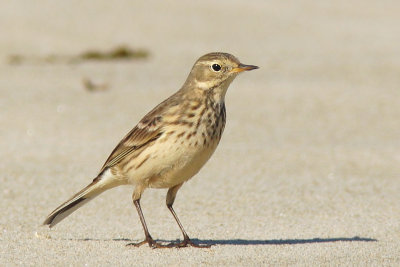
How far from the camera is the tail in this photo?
6797 mm

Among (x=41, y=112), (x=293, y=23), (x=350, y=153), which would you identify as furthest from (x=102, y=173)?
(x=293, y=23)

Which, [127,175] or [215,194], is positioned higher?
[127,175]

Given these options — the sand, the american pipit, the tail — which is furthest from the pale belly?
the sand

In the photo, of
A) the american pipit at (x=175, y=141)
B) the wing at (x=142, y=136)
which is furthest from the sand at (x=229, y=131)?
the wing at (x=142, y=136)

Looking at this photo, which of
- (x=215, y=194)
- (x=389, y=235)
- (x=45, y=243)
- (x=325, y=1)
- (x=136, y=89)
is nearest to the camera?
(x=45, y=243)

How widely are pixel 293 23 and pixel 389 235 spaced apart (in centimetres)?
1151

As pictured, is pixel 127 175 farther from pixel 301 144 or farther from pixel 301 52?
pixel 301 52

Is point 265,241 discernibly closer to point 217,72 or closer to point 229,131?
point 217,72

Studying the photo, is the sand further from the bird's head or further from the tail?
the bird's head

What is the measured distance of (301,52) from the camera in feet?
52.1

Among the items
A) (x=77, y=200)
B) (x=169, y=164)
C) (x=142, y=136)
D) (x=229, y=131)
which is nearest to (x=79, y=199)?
(x=77, y=200)

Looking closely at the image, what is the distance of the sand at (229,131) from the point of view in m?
6.82

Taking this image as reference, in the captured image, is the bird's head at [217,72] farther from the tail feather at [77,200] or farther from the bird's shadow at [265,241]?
the bird's shadow at [265,241]

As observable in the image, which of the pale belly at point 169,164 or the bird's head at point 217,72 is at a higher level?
the bird's head at point 217,72
